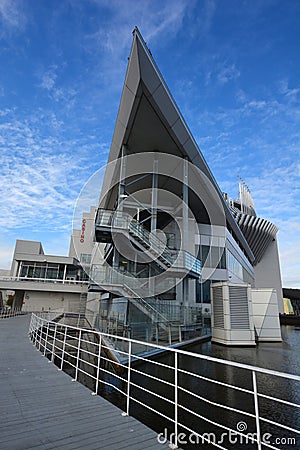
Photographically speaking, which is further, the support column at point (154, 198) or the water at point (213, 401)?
the support column at point (154, 198)

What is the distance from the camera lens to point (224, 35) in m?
9.34

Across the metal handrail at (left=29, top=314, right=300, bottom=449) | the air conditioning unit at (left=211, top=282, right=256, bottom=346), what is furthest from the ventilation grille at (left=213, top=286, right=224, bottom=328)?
the metal handrail at (left=29, top=314, right=300, bottom=449)

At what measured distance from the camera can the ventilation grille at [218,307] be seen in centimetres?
1277

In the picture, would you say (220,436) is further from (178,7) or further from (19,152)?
(19,152)

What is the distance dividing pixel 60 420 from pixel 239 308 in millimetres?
11303

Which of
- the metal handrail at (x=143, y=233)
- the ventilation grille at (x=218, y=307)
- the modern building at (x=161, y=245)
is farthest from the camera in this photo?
the ventilation grille at (x=218, y=307)

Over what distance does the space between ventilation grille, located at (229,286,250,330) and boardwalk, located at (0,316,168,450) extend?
32.3 feet

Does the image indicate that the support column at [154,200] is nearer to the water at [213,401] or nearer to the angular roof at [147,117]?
the angular roof at [147,117]

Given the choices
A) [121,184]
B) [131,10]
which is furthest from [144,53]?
[121,184]

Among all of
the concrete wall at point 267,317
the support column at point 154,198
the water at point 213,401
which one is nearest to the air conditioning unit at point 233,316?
the concrete wall at point 267,317

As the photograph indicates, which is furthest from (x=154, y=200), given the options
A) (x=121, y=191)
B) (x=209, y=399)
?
(x=209, y=399)

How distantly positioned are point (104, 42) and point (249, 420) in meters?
11.7

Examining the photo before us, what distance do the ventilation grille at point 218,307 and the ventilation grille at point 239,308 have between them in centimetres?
57

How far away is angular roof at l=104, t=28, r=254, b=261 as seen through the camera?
10867mm
